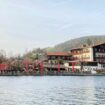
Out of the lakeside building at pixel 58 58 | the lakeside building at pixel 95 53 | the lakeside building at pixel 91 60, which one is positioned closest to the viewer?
the lakeside building at pixel 91 60

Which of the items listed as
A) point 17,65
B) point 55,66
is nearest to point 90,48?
point 55,66

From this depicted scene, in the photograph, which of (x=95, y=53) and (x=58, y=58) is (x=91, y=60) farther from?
(x=58, y=58)

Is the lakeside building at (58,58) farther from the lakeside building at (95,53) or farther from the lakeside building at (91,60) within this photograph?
the lakeside building at (95,53)

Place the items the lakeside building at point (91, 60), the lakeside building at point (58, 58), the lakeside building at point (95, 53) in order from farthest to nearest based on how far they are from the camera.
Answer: the lakeside building at point (58, 58) < the lakeside building at point (95, 53) < the lakeside building at point (91, 60)

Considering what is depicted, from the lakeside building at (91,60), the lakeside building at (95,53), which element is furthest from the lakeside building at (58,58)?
the lakeside building at (95,53)

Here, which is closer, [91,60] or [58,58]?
[91,60]

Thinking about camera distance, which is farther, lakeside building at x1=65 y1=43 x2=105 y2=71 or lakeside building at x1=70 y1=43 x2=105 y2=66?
lakeside building at x1=70 y1=43 x2=105 y2=66

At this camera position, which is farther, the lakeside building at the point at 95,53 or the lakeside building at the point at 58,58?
the lakeside building at the point at 58,58

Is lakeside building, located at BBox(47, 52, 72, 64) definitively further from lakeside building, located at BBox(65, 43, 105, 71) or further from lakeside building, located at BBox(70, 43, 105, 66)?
lakeside building, located at BBox(70, 43, 105, 66)

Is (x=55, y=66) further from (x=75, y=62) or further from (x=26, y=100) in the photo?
(x=26, y=100)

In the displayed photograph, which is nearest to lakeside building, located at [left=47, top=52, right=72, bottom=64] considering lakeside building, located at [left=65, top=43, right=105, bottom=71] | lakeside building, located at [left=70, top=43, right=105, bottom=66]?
lakeside building, located at [left=65, top=43, right=105, bottom=71]

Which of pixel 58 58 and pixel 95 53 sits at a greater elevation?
pixel 95 53

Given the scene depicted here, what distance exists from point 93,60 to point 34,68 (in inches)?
978

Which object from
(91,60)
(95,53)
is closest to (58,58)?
(91,60)
